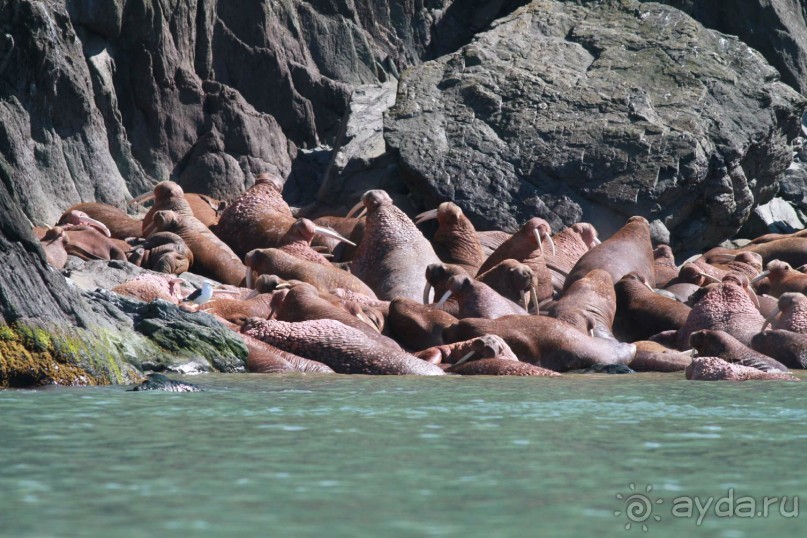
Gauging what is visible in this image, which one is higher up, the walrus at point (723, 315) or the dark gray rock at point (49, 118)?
the dark gray rock at point (49, 118)

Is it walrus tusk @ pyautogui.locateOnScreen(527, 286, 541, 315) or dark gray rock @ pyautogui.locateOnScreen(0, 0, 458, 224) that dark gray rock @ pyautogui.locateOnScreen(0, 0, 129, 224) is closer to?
dark gray rock @ pyautogui.locateOnScreen(0, 0, 458, 224)

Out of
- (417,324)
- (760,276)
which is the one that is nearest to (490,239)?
(760,276)

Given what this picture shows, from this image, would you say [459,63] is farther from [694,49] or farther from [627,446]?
[627,446]

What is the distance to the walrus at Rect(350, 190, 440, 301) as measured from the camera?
1235 centimetres

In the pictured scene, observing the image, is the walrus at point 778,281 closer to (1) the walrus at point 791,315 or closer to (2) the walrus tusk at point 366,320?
(1) the walrus at point 791,315

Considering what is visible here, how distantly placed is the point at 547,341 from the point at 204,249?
200 inches

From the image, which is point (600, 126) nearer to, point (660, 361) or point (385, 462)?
point (660, 361)

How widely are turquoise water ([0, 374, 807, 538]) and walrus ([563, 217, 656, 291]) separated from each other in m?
6.79

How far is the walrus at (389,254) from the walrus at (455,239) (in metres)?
0.69

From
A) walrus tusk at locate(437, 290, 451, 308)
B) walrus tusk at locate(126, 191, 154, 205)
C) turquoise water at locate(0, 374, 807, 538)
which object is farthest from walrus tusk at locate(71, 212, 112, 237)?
turquoise water at locate(0, 374, 807, 538)

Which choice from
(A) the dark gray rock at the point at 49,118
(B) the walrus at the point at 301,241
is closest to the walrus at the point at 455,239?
(B) the walrus at the point at 301,241

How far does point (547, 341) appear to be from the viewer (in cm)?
925

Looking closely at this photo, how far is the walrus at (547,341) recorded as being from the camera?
9180mm

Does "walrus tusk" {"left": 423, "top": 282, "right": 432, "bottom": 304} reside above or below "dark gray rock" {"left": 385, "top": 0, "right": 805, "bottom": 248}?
below
